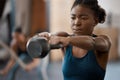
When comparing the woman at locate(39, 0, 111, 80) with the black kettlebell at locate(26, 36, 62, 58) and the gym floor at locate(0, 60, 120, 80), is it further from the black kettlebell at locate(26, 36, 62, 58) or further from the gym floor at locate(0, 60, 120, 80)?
the gym floor at locate(0, 60, 120, 80)

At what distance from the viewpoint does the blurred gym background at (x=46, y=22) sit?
4477 mm

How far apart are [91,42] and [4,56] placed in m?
4.78

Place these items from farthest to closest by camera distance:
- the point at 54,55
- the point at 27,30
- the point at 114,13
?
the point at 114,13
the point at 54,55
the point at 27,30

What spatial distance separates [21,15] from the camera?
4895mm

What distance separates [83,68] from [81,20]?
5.7 inches

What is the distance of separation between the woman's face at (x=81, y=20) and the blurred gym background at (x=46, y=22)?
112 inches

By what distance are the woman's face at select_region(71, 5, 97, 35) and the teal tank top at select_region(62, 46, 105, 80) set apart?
74 mm

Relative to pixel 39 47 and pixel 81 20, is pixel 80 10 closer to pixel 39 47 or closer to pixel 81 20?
pixel 81 20

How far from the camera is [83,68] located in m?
0.96

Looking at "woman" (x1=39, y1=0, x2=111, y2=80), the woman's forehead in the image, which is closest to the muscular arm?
"woman" (x1=39, y1=0, x2=111, y2=80)

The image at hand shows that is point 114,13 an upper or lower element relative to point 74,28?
lower

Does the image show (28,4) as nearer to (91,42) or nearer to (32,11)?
(32,11)

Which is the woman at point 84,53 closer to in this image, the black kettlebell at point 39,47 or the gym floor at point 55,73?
the black kettlebell at point 39,47

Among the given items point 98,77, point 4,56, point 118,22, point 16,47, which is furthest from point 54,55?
point 98,77
